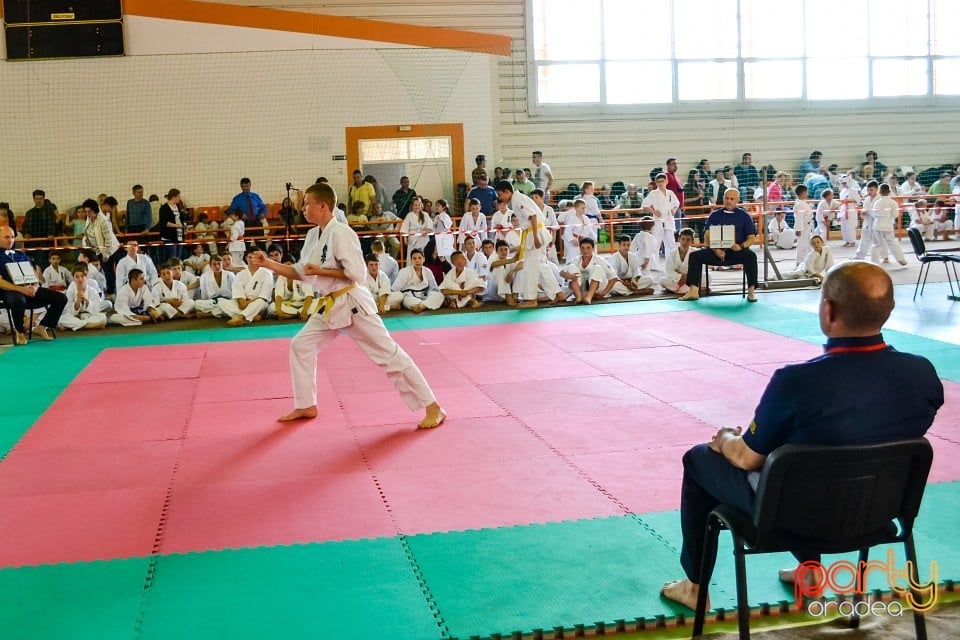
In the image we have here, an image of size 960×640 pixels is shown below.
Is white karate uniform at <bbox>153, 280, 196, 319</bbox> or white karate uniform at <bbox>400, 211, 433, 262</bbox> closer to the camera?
white karate uniform at <bbox>153, 280, 196, 319</bbox>

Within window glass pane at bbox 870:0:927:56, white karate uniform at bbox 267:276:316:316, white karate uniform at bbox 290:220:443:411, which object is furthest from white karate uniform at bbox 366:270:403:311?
window glass pane at bbox 870:0:927:56

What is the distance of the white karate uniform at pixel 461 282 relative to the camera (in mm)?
12945

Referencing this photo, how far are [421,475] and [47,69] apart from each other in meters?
14.7

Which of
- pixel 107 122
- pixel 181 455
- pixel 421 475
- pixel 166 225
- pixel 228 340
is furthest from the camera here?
pixel 107 122

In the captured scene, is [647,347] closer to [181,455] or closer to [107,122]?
[181,455]

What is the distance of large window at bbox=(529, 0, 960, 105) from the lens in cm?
2006

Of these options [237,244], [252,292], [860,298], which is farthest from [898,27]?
[860,298]

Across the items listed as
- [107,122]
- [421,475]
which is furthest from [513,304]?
[107,122]

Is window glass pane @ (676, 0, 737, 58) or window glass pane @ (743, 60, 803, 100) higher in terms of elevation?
window glass pane @ (676, 0, 737, 58)

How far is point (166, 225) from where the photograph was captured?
15797 mm

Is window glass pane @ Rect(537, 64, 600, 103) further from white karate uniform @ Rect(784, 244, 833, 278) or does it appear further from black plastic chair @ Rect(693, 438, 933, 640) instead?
black plastic chair @ Rect(693, 438, 933, 640)

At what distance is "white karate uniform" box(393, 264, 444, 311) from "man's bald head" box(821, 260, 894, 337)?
10.2 m

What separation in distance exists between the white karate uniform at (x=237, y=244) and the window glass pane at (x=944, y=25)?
16.6 metres

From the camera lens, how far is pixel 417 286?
13078 mm
